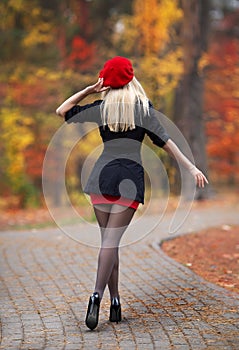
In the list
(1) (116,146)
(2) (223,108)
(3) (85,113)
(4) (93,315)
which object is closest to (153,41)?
(2) (223,108)

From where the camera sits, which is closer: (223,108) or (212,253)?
(212,253)

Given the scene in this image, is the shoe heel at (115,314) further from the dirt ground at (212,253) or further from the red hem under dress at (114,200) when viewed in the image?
the dirt ground at (212,253)

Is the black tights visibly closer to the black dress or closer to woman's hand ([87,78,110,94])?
the black dress

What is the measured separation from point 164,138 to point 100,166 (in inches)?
21.7

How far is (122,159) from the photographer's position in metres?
5.25

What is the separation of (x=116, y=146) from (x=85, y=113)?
367mm

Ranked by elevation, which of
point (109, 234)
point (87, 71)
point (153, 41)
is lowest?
point (109, 234)

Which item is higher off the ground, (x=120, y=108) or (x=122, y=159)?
(x=120, y=108)

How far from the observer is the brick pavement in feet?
15.9

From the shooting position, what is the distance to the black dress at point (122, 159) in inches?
205

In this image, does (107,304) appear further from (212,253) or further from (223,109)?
(223,109)

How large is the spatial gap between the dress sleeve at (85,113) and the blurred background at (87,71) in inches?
479

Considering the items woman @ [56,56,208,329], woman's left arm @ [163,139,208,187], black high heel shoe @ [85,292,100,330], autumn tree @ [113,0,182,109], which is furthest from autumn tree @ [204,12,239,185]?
black high heel shoe @ [85,292,100,330]

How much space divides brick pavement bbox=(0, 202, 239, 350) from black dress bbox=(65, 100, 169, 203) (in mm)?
1058
